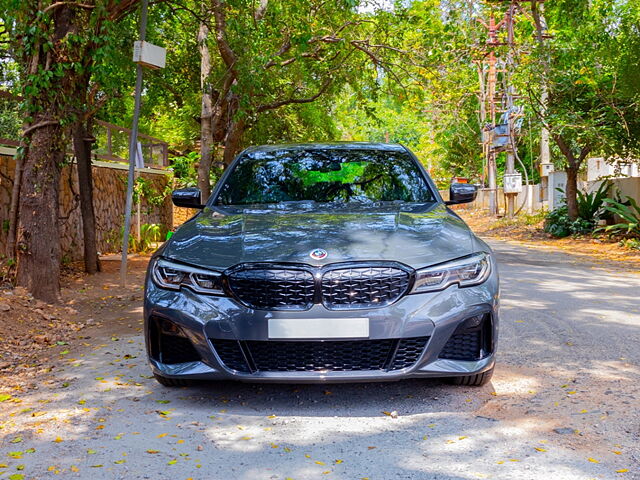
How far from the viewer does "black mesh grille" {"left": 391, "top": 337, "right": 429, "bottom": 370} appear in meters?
3.73

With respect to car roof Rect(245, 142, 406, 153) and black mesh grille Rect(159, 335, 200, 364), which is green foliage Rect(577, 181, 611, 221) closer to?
car roof Rect(245, 142, 406, 153)

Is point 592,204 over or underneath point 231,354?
over

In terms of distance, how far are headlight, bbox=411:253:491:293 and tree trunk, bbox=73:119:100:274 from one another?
8.01 meters

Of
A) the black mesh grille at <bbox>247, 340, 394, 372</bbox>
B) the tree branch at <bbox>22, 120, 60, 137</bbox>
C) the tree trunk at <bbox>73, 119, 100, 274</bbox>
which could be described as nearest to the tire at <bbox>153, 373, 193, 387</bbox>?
the black mesh grille at <bbox>247, 340, 394, 372</bbox>

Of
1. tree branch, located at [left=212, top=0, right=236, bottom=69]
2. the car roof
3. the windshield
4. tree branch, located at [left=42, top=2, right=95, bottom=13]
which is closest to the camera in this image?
the windshield

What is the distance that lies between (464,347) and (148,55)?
633 centimetres

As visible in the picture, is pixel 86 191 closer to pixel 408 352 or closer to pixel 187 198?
pixel 187 198

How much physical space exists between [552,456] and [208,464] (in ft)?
4.88

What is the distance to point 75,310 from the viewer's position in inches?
302

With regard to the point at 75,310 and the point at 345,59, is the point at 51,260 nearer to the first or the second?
the point at 75,310

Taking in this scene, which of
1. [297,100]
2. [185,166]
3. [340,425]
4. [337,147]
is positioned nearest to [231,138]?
[297,100]

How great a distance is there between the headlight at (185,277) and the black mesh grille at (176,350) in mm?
282

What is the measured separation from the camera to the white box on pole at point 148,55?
8.72 meters

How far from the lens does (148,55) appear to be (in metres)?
8.80
